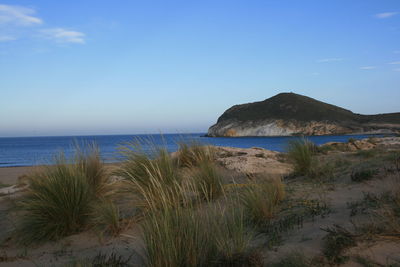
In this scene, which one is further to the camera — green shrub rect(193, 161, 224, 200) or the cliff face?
the cliff face

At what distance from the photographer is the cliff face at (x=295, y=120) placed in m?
76.4

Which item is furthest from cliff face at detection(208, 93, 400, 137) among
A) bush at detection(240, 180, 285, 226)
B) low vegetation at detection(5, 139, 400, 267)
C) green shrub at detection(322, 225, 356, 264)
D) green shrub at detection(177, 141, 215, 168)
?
green shrub at detection(322, 225, 356, 264)

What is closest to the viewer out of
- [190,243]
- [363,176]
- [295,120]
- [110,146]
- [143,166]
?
[190,243]

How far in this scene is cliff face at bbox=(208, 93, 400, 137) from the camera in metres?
76.4

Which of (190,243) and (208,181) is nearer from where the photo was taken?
(190,243)

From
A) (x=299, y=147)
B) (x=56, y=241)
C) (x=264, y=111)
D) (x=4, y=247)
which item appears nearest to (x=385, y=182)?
(x=299, y=147)

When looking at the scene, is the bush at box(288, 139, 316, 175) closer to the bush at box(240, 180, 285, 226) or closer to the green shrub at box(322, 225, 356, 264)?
the bush at box(240, 180, 285, 226)

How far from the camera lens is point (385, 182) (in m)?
5.62

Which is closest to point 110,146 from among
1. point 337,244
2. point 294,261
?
point 337,244

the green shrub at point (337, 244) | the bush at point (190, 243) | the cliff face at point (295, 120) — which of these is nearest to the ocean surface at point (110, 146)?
the bush at point (190, 243)

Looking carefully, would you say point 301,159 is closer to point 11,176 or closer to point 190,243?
point 190,243

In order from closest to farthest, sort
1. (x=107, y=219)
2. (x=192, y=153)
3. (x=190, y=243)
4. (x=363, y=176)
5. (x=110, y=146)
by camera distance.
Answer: (x=190, y=243) < (x=107, y=219) < (x=363, y=176) < (x=192, y=153) < (x=110, y=146)

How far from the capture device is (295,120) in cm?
8094

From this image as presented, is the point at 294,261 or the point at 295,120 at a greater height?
the point at 295,120
